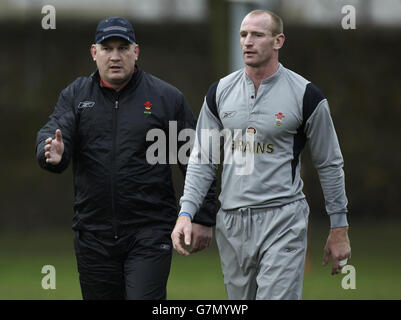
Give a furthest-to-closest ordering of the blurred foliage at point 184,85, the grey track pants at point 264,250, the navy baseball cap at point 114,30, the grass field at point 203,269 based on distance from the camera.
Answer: the blurred foliage at point 184,85 < the grass field at point 203,269 < the navy baseball cap at point 114,30 < the grey track pants at point 264,250

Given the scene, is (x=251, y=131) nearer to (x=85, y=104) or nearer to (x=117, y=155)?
(x=117, y=155)

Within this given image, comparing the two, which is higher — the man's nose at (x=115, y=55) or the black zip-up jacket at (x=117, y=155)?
the man's nose at (x=115, y=55)

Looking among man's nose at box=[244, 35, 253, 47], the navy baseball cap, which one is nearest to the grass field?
the navy baseball cap

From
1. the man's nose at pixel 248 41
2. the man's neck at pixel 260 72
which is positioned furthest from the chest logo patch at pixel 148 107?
the man's nose at pixel 248 41

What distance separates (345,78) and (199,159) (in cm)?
1248

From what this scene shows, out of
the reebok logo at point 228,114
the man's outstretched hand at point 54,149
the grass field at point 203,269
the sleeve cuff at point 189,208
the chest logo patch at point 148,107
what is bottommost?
the grass field at point 203,269

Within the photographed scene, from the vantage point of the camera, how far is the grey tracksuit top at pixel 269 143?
17.9 ft

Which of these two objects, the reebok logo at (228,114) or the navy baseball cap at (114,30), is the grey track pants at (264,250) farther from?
the navy baseball cap at (114,30)

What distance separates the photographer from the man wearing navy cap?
19.5 ft

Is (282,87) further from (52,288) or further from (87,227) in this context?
(52,288)

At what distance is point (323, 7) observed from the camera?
1734 centimetres

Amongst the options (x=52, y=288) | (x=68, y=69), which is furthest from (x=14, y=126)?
(x=52, y=288)

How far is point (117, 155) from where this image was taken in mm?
5996

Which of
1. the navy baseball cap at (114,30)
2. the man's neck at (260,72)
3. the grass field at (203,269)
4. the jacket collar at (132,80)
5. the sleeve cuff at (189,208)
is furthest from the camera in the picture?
the grass field at (203,269)
